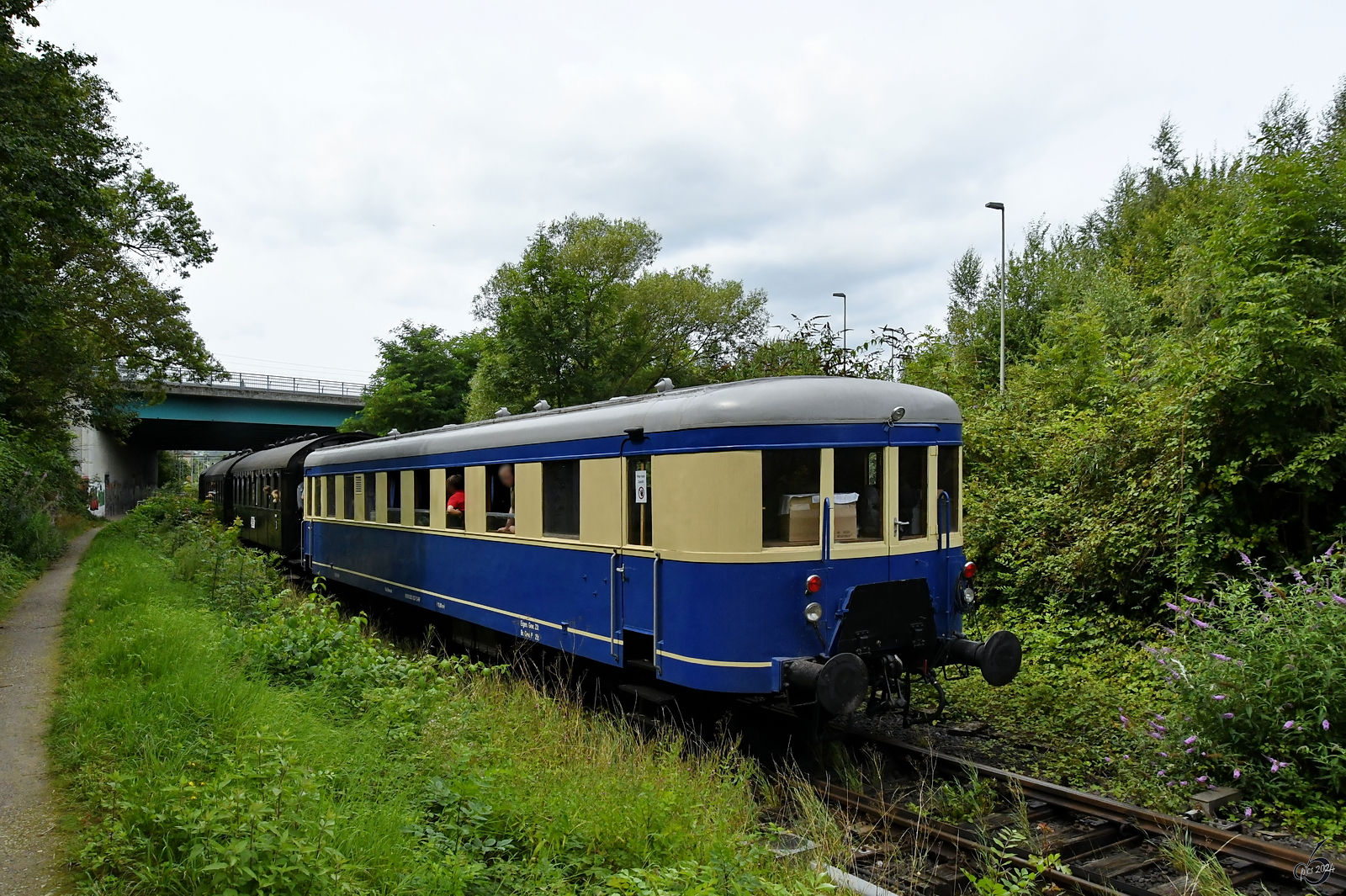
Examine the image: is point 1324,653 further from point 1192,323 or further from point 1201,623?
point 1192,323

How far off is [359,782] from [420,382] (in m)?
37.5

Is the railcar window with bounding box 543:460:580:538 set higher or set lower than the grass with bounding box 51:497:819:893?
higher

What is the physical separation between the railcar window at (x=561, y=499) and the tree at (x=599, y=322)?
12.0 metres

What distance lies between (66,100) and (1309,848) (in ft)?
60.8

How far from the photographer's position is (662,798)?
15.3ft

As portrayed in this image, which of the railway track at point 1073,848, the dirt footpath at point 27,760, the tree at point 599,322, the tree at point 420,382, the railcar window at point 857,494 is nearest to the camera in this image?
the dirt footpath at point 27,760

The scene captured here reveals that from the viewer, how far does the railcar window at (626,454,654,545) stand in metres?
6.93

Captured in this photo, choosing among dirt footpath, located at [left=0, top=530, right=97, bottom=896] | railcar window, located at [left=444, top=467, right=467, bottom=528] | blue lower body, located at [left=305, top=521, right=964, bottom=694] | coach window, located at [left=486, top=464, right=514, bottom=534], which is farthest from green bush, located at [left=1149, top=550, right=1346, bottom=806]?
railcar window, located at [left=444, top=467, right=467, bottom=528]

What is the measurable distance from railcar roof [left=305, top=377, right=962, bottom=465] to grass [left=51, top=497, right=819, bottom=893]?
2.24 meters

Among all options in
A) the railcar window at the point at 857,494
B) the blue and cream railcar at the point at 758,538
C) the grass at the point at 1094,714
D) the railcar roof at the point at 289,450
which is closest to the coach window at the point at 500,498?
the blue and cream railcar at the point at 758,538

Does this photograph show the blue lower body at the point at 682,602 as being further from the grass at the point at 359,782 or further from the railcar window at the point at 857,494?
the grass at the point at 359,782

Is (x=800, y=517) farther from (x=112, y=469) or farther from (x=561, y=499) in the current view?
(x=112, y=469)

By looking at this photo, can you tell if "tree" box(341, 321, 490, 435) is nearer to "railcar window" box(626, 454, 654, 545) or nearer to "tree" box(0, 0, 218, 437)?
"tree" box(0, 0, 218, 437)

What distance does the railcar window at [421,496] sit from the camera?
36.1ft
